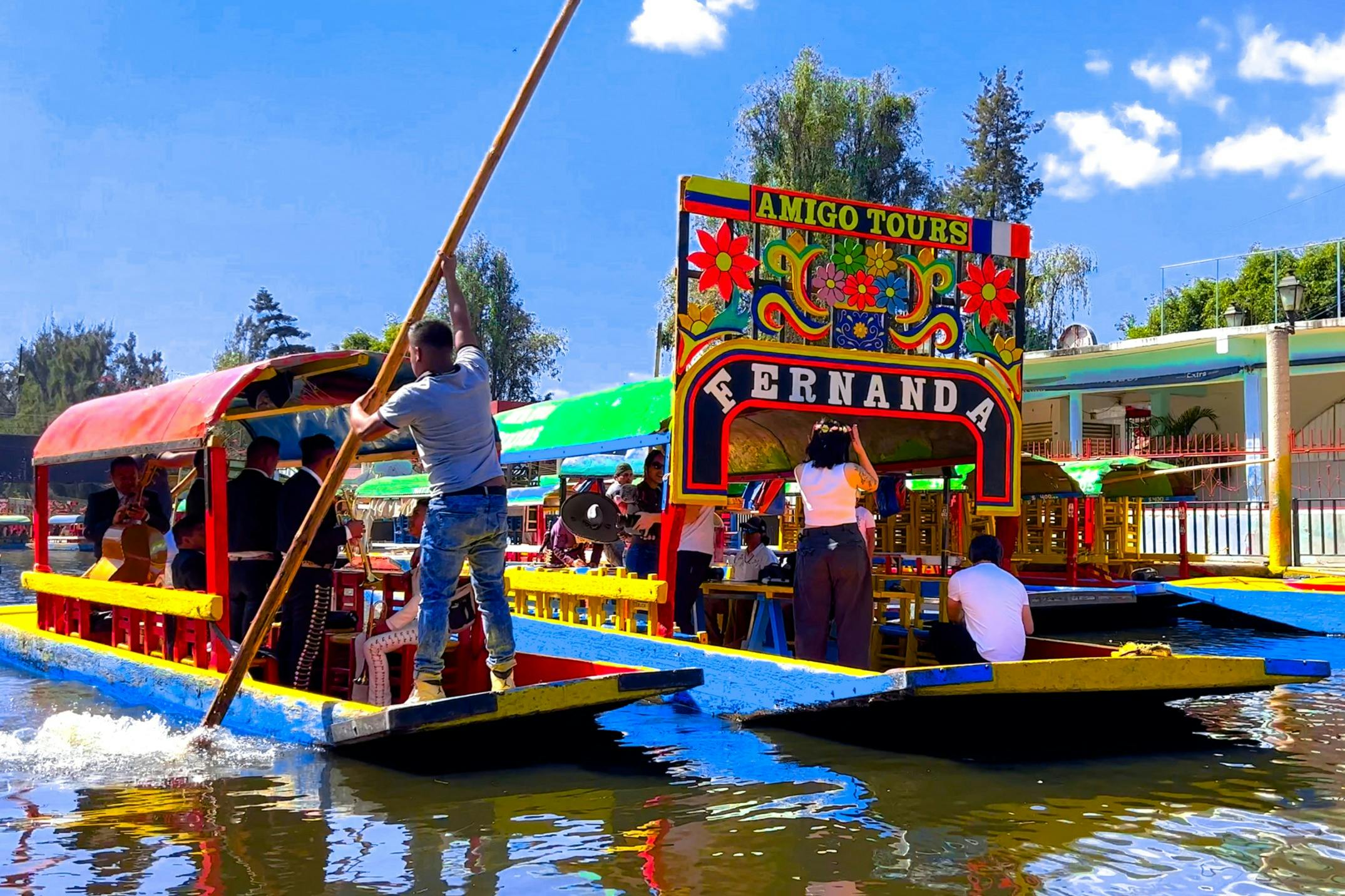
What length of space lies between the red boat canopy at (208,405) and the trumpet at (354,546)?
60cm

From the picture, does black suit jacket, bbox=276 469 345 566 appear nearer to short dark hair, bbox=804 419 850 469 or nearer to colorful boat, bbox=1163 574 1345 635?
short dark hair, bbox=804 419 850 469

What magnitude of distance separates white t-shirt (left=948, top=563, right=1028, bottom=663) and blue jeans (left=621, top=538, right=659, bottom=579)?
325cm

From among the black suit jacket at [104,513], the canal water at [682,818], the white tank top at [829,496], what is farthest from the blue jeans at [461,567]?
the black suit jacket at [104,513]

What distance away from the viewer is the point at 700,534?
357 inches

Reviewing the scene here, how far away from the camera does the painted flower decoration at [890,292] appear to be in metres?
8.89

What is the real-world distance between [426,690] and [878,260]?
4600 millimetres

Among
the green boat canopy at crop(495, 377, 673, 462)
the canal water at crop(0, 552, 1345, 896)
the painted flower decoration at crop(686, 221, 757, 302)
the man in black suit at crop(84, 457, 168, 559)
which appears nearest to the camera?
the canal water at crop(0, 552, 1345, 896)

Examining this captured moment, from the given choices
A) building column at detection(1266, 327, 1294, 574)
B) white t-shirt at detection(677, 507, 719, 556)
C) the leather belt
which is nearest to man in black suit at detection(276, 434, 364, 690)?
the leather belt

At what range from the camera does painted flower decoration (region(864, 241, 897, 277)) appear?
8.89 meters

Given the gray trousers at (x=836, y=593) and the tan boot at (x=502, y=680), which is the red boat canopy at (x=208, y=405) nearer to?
the tan boot at (x=502, y=680)

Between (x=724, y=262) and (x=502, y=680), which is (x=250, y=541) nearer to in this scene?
(x=502, y=680)

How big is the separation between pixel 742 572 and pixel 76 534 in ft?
127

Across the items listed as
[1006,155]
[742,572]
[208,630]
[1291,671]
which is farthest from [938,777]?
[1006,155]

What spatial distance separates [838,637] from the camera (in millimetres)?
7480
